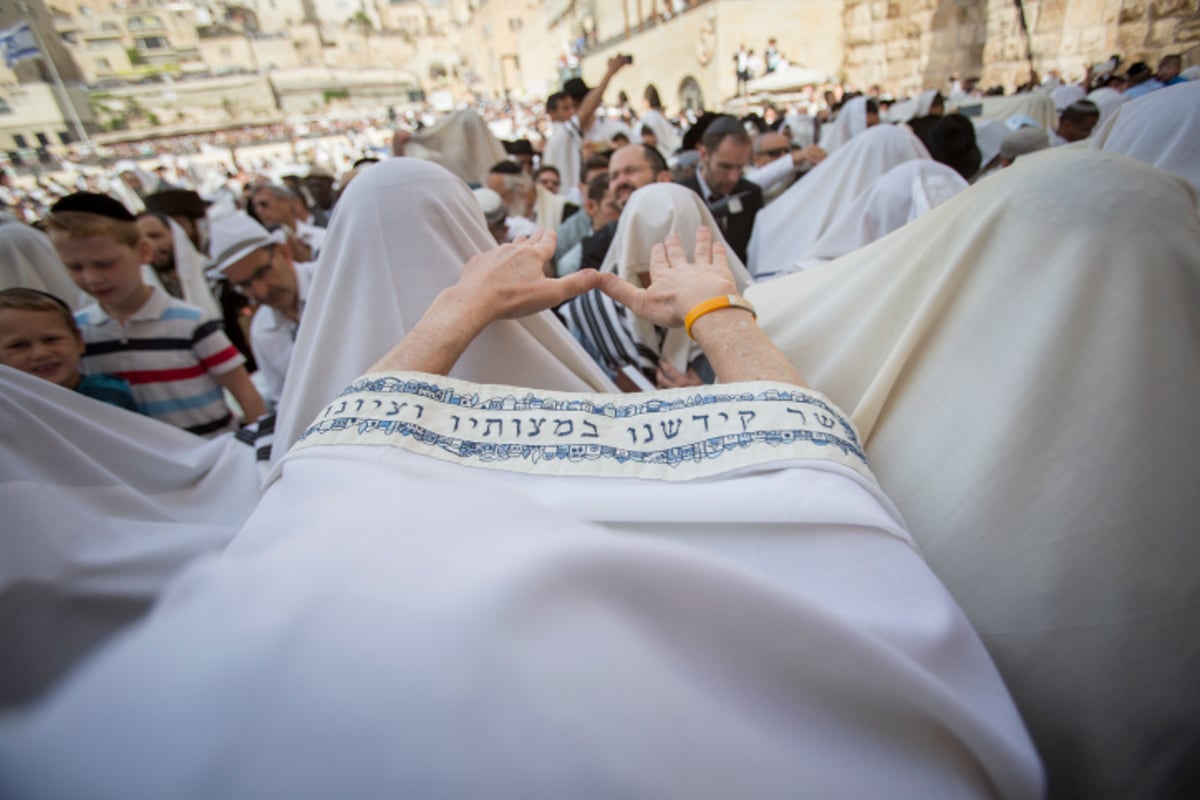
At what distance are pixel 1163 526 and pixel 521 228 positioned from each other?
Answer: 3746 millimetres

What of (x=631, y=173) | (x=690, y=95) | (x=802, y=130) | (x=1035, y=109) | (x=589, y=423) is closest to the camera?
(x=589, y=423)

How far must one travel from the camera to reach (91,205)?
88.5 inches

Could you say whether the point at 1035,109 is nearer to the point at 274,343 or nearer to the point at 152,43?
the point at 274,343

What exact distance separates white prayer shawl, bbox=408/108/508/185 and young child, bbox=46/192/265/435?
4.15 meters

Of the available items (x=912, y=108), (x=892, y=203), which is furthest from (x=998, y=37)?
(x=892, y=203)

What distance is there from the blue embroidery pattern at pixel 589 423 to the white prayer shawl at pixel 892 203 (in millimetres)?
1890

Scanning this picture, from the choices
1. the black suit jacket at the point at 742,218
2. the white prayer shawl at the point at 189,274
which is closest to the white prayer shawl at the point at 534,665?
the black suit jacket at the point at 742,218

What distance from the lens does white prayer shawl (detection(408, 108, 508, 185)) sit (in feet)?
19.6

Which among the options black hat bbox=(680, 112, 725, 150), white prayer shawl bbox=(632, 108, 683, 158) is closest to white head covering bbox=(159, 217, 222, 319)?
black hat bbox=(680, 112, 725, 150)

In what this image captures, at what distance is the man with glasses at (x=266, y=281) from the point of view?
8.09 feet

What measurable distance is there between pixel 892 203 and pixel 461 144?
16.9 ft

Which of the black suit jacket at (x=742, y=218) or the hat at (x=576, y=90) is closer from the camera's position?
the black suit jacket at (x=742, y=218)

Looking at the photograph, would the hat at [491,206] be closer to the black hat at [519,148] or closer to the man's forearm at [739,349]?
the man's forearm at [739,349]

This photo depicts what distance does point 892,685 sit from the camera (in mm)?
553
